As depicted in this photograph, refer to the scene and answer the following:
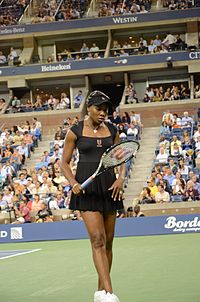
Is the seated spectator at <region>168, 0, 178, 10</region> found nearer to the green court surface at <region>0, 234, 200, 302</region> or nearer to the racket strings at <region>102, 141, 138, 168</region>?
the green court surface at <region>0, 234, 200, 302</region>

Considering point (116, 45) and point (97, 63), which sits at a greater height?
point (116, 45)

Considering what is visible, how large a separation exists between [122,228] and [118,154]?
1220 centimetres

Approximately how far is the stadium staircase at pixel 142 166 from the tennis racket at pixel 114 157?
561 inches

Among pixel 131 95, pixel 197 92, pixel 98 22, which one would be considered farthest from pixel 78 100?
pixel 197 92

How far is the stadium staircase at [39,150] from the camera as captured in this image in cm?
2725

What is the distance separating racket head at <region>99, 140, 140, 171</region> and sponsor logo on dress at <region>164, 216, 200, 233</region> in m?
11.7

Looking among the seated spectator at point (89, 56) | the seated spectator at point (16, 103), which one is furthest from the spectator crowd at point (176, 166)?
the seated spectator at point (16, 103)

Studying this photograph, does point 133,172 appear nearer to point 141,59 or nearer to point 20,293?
point 141,59

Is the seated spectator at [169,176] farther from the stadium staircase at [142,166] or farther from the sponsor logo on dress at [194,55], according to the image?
the sponsor logo on dress at [194,55]

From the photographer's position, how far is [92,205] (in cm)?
668

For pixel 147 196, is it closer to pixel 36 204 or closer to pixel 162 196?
pixel 162 196

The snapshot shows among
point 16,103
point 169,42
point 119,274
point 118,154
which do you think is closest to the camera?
point 118,154

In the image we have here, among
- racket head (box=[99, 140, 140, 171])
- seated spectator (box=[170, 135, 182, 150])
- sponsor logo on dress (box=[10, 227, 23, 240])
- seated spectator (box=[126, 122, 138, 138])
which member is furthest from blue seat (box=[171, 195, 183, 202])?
racket head (box=[99, 140, 140, 171])

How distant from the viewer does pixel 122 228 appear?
1881 centimetres
